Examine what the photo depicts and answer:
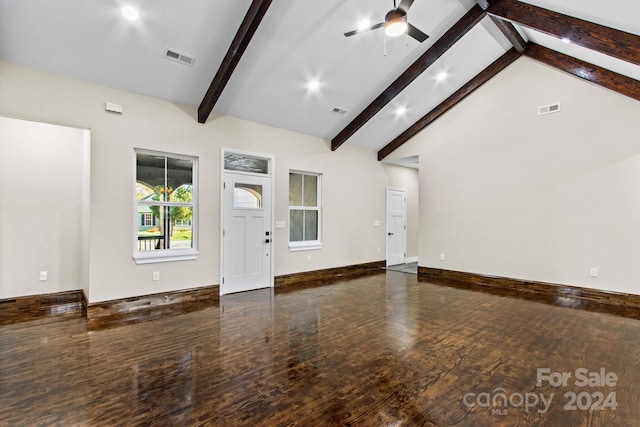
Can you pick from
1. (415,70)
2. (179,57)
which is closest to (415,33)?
(415,70)

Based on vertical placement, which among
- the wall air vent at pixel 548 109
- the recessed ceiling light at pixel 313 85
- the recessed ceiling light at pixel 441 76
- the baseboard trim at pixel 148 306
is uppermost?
the recessed ceiling light at pixel 441 76

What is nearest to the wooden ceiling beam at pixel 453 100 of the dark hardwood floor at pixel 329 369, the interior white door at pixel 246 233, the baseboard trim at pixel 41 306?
the interior white door at pixel 246 233

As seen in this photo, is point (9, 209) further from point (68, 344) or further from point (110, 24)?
point (110, 24)

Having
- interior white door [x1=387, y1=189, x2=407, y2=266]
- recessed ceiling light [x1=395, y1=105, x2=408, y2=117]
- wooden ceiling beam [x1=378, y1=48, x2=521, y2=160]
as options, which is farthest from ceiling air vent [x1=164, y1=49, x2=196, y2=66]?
interior white door [x1=387, y1=189, x2=407, y2=266]

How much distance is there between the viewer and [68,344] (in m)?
3.16

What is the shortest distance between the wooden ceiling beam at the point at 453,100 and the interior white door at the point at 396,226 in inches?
48.7

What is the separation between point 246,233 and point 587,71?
6.09 meters

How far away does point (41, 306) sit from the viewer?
439 centimetres

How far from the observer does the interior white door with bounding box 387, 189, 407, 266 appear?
8039 millimetres

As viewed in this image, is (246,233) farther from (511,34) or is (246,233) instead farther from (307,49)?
(511,34)

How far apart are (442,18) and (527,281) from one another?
15.0ft

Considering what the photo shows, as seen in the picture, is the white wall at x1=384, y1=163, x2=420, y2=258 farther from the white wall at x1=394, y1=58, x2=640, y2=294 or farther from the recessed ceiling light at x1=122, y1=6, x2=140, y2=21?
the recessed ceiling light at x1=122, y1=6, x2=140, y2=21

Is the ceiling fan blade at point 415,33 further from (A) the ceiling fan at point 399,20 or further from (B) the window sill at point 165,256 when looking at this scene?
(B) the window sill at point 165,256

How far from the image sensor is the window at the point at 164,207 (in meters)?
4.48
